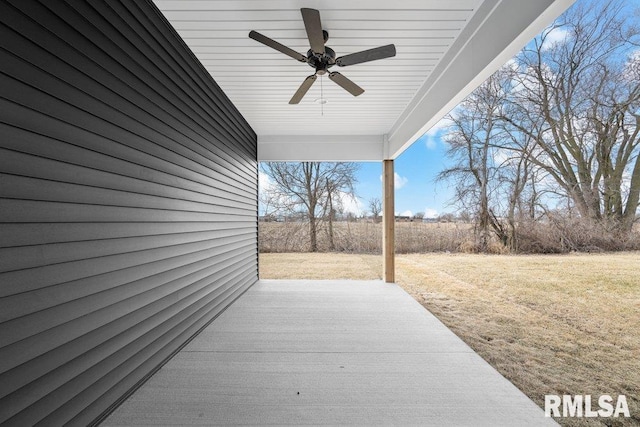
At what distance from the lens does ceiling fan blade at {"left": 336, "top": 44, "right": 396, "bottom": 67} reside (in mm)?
2053

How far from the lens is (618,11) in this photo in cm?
184

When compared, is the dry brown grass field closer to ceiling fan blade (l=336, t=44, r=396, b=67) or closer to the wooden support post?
the wooden support post

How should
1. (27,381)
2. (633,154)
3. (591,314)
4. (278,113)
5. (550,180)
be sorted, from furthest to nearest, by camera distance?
(278,113) → (550,180) → (591,314) → (633,154) → (27,381)

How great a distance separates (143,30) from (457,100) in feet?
8.54

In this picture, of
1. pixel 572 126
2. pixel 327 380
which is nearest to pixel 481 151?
pixel 572 126

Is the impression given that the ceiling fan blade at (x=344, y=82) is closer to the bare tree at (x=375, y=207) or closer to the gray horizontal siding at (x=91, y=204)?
the gray horizontal siding at (x=91, y=204)

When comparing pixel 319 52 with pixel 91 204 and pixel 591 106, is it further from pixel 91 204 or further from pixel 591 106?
pixel 591 106

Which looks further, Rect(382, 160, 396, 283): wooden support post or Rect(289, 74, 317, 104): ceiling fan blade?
Rect(382, 160, 396, 283): wooden support post

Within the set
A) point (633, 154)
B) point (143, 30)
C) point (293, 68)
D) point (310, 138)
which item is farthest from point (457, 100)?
point (310, 138)

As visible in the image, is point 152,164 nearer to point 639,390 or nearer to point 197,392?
point 197,392

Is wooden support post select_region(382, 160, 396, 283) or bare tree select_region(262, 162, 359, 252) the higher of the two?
bare tree select_region(262, 162, 359, 252)

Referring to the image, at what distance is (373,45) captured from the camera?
8.36 feet

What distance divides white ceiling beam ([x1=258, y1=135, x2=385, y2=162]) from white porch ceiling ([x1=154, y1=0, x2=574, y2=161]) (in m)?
1.10

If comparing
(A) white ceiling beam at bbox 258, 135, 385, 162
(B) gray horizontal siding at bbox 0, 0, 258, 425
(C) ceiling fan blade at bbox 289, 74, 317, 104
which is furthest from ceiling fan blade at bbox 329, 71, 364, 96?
(A) white ceiling beam at bbox 258, 135, 385, 162
